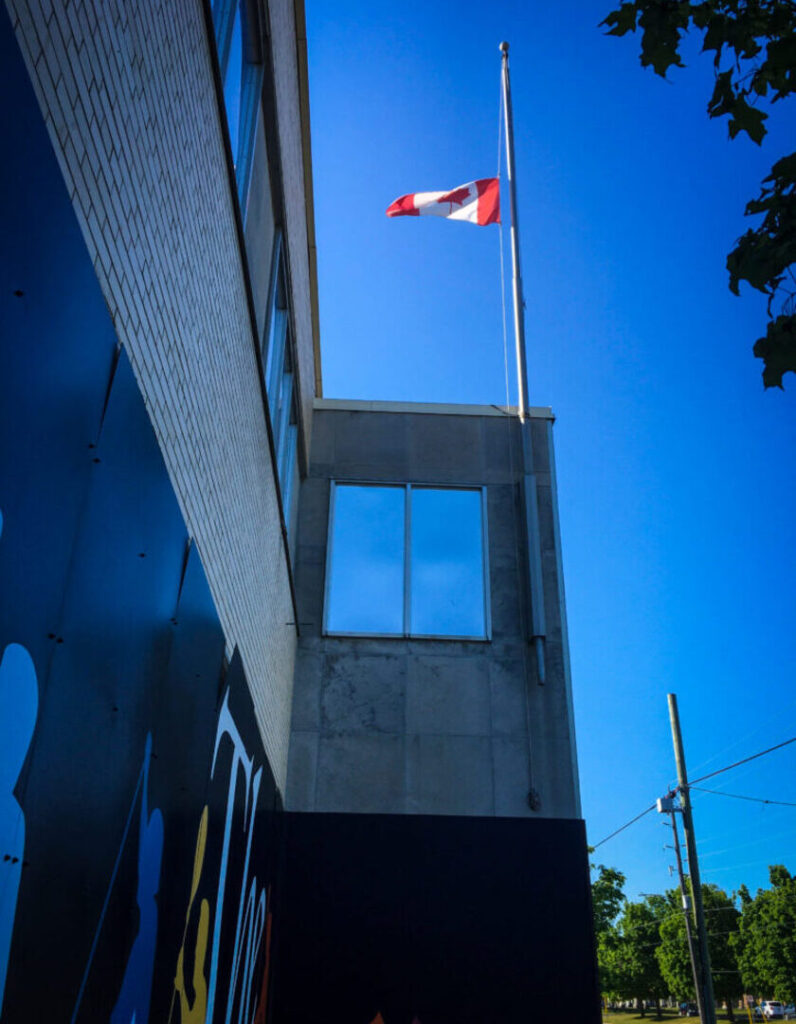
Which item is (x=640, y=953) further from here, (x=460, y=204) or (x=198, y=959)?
(x=198, y=959)

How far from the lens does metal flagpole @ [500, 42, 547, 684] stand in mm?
10953

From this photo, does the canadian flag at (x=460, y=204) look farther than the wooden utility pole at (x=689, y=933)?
No

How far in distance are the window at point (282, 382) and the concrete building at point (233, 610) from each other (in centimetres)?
8

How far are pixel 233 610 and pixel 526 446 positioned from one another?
7073mm

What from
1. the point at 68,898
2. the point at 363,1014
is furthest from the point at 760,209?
the point at 363,1014

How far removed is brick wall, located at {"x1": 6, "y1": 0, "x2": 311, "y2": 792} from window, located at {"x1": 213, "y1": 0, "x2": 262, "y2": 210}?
0.91 m

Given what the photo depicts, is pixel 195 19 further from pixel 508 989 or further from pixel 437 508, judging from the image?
pixel 508 989

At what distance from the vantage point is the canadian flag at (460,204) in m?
13.6

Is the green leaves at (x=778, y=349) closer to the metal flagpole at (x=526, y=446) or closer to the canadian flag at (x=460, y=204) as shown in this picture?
the metal flagpole at (x=526, y=446)

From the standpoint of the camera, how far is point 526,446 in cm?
1205

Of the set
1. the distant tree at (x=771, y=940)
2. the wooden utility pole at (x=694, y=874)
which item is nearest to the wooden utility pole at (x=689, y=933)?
the wooden utility pole at (x=694, y=874)

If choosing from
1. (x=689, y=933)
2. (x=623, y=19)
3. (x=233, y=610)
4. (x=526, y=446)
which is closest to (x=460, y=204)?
(x=526, y=446)

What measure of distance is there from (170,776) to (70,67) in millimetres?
2822

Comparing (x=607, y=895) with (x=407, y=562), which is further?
(x=607, y=895)
